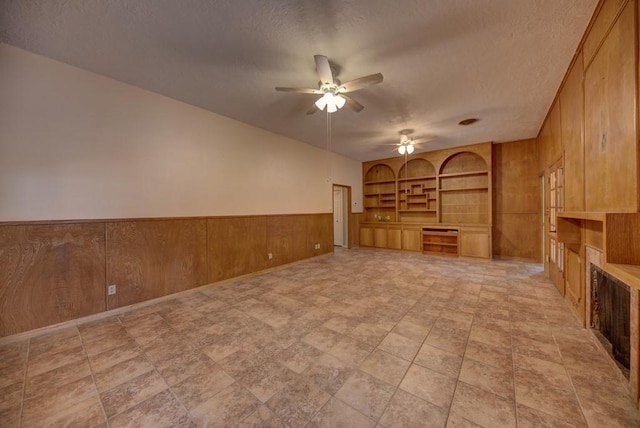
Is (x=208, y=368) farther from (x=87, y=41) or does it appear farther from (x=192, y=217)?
(x=87, y=41)

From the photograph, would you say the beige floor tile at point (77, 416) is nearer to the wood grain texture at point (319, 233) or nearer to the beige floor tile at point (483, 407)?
the beige floor tile at point (483, 407)

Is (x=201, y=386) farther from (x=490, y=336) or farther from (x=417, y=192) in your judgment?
(x=417, y=192)

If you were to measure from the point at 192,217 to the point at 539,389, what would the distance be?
14.4 feet

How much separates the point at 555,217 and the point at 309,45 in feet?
13.5

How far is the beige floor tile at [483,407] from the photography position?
1432 mm

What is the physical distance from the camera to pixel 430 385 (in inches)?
68.3

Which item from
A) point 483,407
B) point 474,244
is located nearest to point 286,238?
point 483,407

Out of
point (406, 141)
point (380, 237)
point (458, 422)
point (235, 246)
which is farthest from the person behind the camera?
point (380, 237)

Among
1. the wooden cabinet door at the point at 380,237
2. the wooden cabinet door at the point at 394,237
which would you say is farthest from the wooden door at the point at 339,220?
the wooden cabinet door at the point at 394,237

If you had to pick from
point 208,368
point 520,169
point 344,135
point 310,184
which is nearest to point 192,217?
point 208,368

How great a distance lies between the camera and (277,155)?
5141 mm

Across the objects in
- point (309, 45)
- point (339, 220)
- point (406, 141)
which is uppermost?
point (309, 45)

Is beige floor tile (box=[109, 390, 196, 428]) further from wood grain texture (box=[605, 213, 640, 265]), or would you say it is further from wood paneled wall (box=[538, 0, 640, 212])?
wood paneled wall (box=[538, 0, 640, 212])

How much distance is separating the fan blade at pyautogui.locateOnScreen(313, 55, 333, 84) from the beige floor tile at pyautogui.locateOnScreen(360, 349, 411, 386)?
9.15 feet
